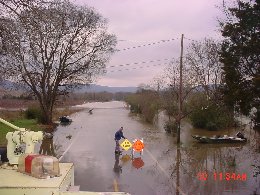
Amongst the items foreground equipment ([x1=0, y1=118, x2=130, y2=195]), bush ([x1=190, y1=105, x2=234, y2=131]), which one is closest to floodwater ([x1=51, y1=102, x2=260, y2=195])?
foreground equipment ([x1=0, y1=118, x2=130, y2=195])

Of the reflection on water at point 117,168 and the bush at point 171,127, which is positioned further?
the bush at point 171,127

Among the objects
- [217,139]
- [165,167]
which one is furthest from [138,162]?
[217,139]

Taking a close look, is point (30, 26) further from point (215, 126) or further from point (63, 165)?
point (215, 126)

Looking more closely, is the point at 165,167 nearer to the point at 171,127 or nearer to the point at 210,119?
the point at 171,127

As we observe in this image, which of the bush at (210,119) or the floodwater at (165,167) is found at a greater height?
the bush at (210,119)

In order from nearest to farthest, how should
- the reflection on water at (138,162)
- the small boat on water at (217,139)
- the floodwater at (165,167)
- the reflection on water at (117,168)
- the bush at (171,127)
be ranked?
the floodwater at (165,167) < the reflection on water at (117,168) < the reflection on water at (138,162) < the small boat on water at (217,139) < the bush at (171,127)

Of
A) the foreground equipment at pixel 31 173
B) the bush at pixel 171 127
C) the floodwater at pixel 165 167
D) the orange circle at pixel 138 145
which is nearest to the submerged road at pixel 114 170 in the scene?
the floodwater at pixel 165 167

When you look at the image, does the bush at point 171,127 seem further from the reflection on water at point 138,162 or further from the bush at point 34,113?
the reflection on water at point 138,162

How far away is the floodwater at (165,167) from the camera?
15258 millimetres

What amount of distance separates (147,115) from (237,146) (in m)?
23.0

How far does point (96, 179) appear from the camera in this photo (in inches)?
637

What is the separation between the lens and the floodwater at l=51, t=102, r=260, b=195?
15258 mm

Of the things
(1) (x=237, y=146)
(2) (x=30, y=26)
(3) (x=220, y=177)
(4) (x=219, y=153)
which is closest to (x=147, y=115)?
(1) (x=237, y=146)

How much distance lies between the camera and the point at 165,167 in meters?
19.6
